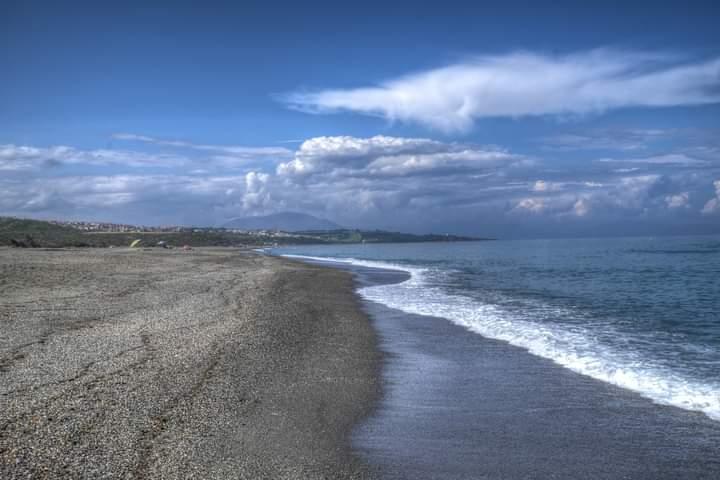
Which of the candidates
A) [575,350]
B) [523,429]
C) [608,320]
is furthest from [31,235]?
[523,429]

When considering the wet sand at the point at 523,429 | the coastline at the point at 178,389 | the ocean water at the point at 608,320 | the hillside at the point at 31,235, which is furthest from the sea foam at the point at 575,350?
the hillside at the point at 31,235

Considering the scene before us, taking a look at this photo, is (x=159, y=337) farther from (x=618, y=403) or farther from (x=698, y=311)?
(x=698, y=311)

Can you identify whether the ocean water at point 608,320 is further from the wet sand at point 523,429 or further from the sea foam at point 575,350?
the wet sand at point 523,429

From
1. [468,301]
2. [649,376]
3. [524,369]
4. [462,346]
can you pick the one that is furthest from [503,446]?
[468,301]

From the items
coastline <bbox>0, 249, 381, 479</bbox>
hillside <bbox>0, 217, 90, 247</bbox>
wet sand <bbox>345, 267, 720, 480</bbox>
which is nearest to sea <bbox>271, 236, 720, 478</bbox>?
wet sand <bbox>345, 267, 720, 480</bbox>

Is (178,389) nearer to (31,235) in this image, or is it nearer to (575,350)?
(575,350)

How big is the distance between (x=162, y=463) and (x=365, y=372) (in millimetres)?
5975

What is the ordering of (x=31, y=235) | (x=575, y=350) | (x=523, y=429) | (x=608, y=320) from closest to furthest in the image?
(x=523, y=429) < (x=575, y=350) < (x=608, y=320) < (x=31, y=235)

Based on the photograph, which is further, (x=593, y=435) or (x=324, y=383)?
(x=324, y=383)

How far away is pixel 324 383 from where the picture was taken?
411 inches

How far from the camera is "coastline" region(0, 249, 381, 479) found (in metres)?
6.35

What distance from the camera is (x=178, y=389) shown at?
8.98 m

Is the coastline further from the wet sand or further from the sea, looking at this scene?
the sea

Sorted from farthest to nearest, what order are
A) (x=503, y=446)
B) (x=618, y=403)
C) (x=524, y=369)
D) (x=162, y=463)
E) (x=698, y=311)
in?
(x=698, y=311)
(x=524, y=369)
(x=618, y=403)
(x=503, y=446)
(x=162, y=463)
